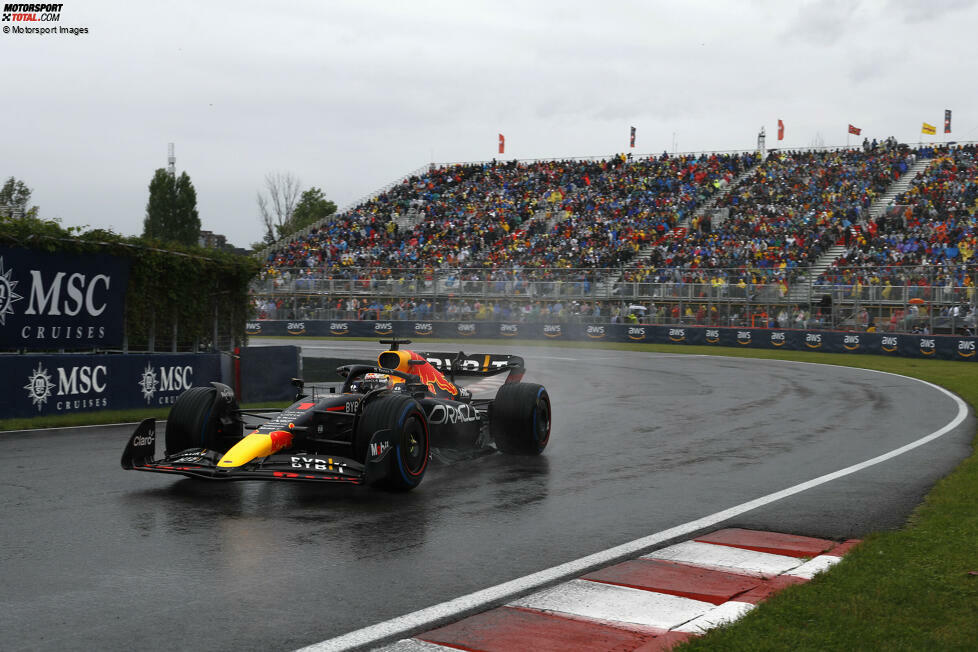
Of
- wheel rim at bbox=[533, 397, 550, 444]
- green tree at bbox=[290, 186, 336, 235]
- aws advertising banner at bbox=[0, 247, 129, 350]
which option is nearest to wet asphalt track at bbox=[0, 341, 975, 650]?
wheel rim at bbox=[533, 397, 550, 444]

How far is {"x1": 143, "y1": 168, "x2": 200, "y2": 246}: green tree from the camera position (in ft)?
203

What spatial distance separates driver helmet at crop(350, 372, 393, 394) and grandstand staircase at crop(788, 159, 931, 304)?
2958cm

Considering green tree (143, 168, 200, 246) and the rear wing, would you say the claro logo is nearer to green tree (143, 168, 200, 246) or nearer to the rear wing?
the rear wing

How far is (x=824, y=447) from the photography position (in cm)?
1222

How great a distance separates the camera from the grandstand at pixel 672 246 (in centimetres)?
3638

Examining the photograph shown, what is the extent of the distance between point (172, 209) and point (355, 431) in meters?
58.3

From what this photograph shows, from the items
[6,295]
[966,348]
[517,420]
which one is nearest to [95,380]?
[6,295]

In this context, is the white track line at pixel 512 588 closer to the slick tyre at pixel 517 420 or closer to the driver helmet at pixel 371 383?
the slick tyre at pixel 517 420

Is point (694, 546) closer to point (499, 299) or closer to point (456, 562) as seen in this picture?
point (456, 562)

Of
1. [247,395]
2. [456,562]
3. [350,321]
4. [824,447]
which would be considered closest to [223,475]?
[456,562]

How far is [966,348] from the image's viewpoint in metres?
31.9

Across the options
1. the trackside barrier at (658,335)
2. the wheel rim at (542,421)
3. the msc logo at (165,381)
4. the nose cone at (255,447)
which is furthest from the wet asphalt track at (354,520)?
Answer: the trackside barrier at (658,335)

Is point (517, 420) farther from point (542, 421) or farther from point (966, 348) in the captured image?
point (966, 348)

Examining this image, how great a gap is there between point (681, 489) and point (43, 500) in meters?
6.05
